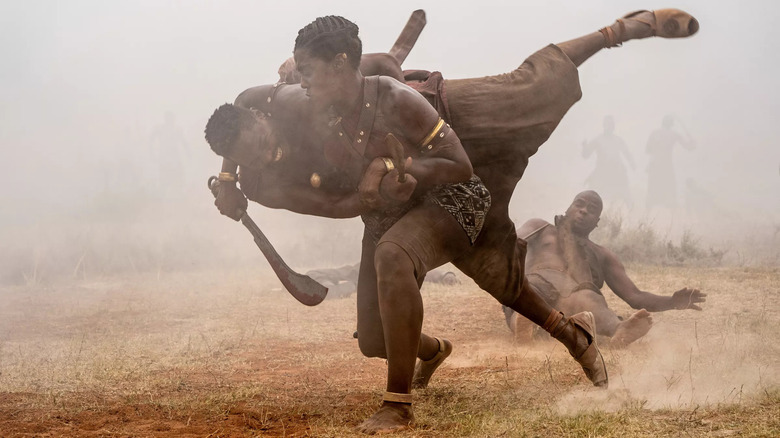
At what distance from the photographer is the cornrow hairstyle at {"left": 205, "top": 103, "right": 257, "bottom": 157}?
12.0ft

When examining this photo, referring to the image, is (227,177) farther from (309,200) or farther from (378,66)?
(378,66)

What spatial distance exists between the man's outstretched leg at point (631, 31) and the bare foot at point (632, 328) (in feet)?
6.16

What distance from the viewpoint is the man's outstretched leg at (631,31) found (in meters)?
4.42

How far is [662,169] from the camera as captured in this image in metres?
20.8

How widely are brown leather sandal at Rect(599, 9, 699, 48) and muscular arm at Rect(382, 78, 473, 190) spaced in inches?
53.5

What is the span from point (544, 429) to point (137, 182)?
15.3m

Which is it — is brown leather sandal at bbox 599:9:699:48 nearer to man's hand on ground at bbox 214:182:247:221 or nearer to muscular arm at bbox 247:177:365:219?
muscular arm at bbox 247:177:365:219

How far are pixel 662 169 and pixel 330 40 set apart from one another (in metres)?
18.7

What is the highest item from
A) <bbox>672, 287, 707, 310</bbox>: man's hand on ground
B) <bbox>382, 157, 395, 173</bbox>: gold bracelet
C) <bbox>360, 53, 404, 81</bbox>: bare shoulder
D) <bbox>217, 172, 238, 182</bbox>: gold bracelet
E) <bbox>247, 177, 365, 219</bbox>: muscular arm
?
<bbox>360, 53, 404, 81</bbox>: bare shoulder

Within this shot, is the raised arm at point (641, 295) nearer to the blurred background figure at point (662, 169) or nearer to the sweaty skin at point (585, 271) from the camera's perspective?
the sweaty skin at point (585, 271)

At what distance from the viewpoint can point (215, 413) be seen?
4062 millimetres

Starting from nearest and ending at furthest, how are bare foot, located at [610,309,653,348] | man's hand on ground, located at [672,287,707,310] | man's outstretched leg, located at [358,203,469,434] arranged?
man's outstretched leg, located at [358,203,469,434], bare foot, located at [610,309,653,348], man's hand on ground, located at [672,287,707,310]

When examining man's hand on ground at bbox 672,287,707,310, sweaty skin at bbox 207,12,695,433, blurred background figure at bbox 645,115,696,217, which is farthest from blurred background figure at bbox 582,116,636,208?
sweaty skin at bbox 207,12,695,433

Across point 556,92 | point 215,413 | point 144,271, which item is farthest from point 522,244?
point 144,271
